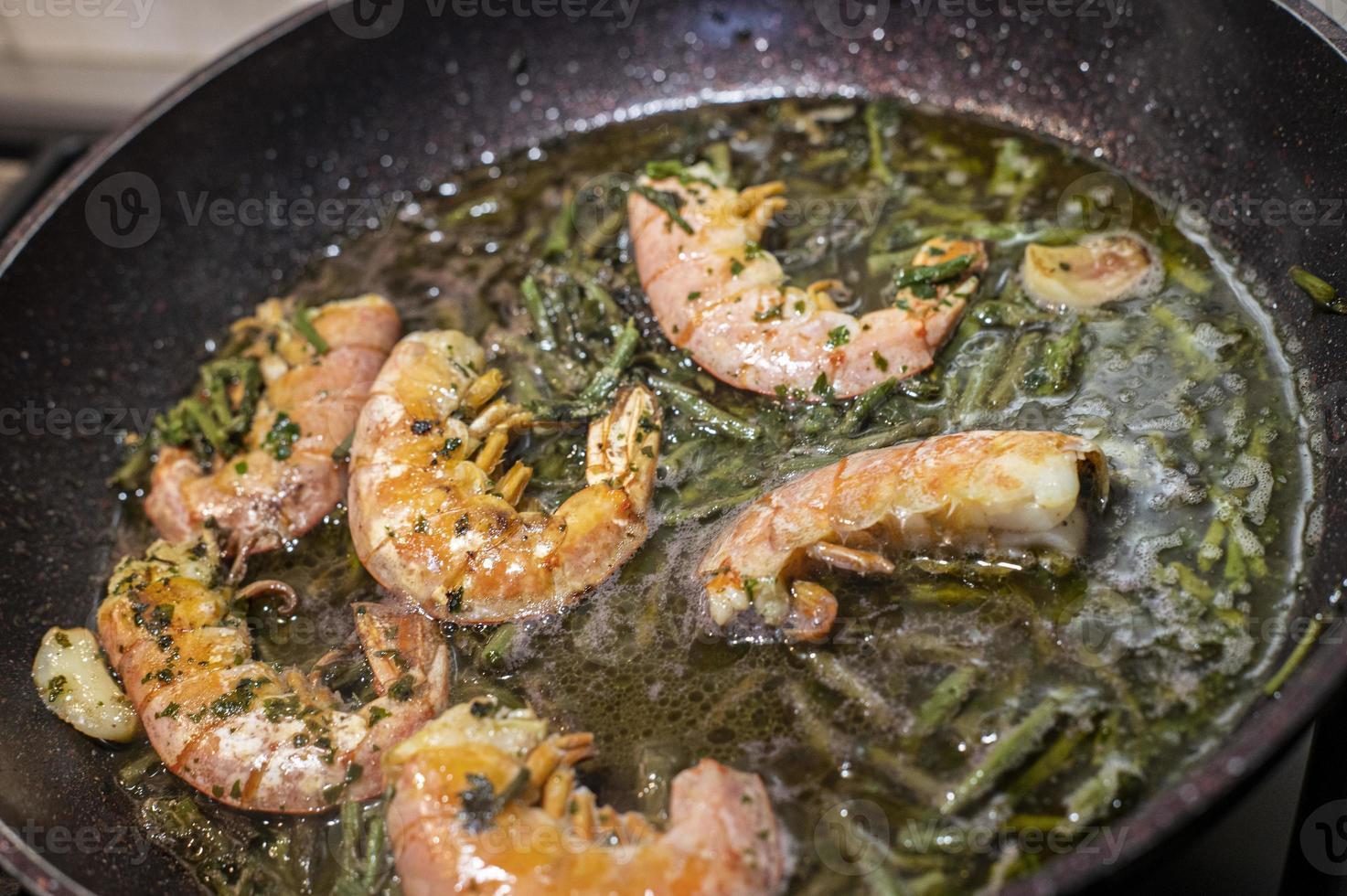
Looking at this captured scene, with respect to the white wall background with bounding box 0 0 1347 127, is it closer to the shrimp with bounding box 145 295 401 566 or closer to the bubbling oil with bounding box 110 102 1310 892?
the shrimp with bounding box 145 295 401 566

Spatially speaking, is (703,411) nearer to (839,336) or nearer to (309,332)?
(839,336)

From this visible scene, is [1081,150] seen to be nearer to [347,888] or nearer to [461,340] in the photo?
[461,340]

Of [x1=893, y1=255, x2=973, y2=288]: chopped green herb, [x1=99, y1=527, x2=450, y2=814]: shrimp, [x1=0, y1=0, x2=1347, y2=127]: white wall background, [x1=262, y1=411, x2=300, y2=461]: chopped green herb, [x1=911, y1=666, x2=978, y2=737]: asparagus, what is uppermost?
[x1=0, y1=0, x2=1347, y2=127]: white wall background

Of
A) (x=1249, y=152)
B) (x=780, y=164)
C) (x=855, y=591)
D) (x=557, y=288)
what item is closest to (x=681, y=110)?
(x=780, y=164)

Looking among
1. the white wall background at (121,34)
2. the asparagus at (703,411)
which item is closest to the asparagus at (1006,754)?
the asparagus at (703,411)

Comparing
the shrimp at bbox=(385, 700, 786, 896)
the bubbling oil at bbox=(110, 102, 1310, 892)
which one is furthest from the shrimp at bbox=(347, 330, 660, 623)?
the shrimp at bbox=(385, 700, 786, 896)

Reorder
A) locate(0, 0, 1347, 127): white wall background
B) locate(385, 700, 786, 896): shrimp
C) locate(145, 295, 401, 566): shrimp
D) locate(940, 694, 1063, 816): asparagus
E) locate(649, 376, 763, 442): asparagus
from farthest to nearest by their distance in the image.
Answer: locate(0, 0, 1347, 127): white wall background, locate(145, 295, 401, 566): shrimp, locate(649, 376, 763, 442): asparagus, locate(940, 694, 1063, 816): asparagus, locate(385, 700, 786, 896): shrimp
